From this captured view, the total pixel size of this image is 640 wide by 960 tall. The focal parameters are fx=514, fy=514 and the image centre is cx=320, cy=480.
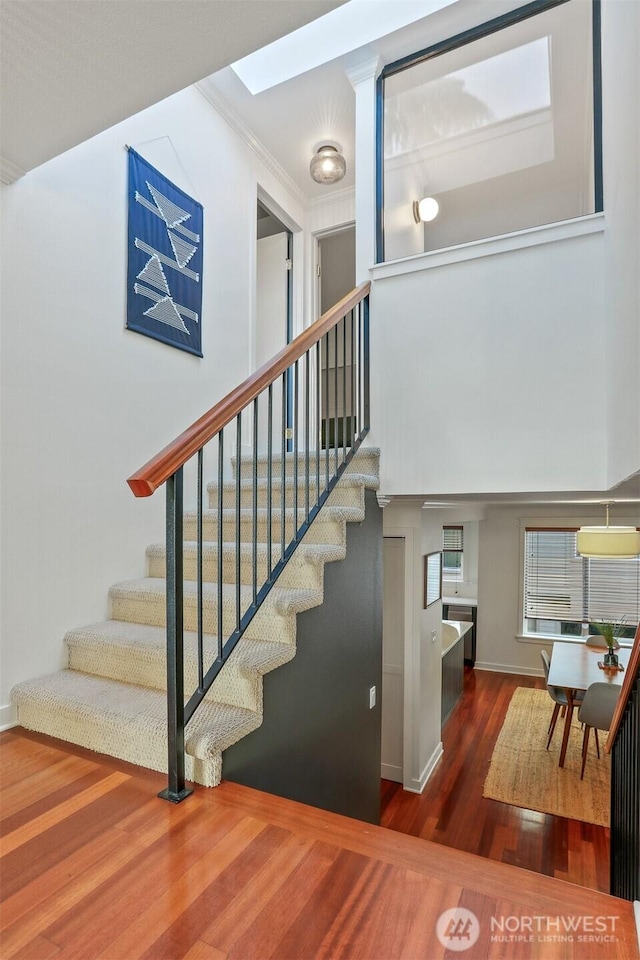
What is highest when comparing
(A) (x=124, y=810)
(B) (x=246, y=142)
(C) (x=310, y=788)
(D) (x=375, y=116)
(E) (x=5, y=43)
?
(B) (x=246, y=142)

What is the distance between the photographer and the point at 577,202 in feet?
15.3

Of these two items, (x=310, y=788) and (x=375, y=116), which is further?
(x=375, y=116)

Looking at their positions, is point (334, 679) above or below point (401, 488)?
below

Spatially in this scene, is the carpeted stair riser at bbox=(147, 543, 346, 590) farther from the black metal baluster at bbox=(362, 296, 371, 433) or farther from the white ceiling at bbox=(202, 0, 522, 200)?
the white ceiling at bbox=(202, 0, 522, 200)

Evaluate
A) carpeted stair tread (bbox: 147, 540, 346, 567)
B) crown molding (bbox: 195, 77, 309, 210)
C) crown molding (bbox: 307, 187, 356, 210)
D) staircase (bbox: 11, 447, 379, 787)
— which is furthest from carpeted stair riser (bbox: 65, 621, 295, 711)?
crown molding (bbox: 307, 187, 356, 210)

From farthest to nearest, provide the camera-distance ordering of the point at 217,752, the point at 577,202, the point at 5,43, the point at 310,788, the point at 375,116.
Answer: the point at 577,202
the point at 375,116
the point at 310,788
the point at 217,752
the point at 5,43

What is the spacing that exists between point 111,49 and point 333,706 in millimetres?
2569

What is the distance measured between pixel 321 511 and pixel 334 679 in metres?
0.79

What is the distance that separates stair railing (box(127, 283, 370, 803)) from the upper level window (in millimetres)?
1040

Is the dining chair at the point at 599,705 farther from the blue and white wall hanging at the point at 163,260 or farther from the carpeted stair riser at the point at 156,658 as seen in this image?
the blue and white wall hanging at the point at 163,260

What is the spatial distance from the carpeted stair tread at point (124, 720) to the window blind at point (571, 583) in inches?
243

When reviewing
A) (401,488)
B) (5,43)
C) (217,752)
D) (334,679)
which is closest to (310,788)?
(334,679)

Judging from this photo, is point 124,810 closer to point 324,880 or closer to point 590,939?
point 324,880

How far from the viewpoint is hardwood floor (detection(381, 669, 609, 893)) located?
3275 millimetres
